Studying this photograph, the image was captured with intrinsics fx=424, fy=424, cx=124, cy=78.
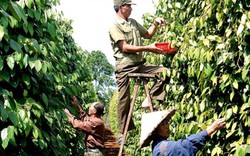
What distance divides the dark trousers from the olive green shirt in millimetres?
79

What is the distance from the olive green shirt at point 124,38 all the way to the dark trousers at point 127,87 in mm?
79

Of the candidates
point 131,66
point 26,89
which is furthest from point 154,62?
point 26,89

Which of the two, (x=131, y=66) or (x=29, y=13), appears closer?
(x=29, y=13)

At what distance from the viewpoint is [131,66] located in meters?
4.74

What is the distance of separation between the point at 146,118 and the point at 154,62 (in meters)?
1.93

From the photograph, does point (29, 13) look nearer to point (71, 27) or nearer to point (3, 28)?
point (3, 28)

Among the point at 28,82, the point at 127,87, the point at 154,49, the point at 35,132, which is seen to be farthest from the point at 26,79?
the point at 127,87

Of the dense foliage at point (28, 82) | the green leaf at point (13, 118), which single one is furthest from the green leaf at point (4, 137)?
the green leaf at point (13, 118)

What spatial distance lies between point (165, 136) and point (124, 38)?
1.74 meters

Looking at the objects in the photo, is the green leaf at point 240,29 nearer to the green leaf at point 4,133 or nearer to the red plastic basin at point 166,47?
the red plastic basin at point 166,47

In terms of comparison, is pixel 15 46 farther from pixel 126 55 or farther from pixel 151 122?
pixel 126 55

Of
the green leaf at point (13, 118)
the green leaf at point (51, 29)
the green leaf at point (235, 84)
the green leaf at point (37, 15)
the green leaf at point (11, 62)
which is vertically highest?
the green leaf at point (37, 15)

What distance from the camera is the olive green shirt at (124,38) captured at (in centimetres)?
465

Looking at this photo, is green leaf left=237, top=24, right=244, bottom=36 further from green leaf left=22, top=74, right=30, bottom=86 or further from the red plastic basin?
green leaf left=22, top=74, right=30, bottom=86
